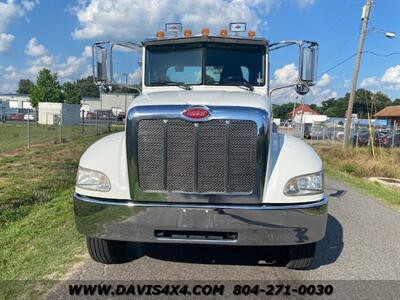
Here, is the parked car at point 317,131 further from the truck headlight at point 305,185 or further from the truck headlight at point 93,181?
the truck headlight at point 93,181

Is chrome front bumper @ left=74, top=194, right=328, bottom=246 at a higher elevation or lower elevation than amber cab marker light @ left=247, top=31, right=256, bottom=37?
lower

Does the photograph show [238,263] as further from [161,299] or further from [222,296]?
[161,299]

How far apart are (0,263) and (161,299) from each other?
190 centimetres

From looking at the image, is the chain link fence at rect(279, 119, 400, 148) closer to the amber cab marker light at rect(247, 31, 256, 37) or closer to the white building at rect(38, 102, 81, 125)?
the amber cab marker light at rect(247, 31, 256, 37)

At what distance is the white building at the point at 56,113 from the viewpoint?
50.4m

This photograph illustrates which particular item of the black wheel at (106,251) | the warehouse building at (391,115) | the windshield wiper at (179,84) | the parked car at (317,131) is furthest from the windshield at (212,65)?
the warehouse building at (391,115)

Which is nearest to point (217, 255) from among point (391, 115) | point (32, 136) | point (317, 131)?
point (32, 136)

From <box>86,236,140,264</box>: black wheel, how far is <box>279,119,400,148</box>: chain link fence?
20704 mm

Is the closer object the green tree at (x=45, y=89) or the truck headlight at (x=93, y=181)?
the truck headlight at (x=93, y=181)

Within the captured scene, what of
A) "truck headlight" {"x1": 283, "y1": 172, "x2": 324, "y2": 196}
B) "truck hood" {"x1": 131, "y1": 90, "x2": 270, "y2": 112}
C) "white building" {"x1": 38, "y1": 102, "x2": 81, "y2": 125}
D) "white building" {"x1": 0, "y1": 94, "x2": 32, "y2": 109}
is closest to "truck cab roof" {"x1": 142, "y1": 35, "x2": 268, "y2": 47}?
"truck hood" {"x1": 131, "y1": 90, "x2": 270, "y2": 112}

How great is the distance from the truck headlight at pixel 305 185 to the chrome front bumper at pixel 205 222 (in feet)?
0.38

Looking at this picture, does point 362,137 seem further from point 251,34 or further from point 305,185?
point 305,185

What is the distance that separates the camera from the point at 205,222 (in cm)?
397

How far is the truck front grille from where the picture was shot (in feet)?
13.1
